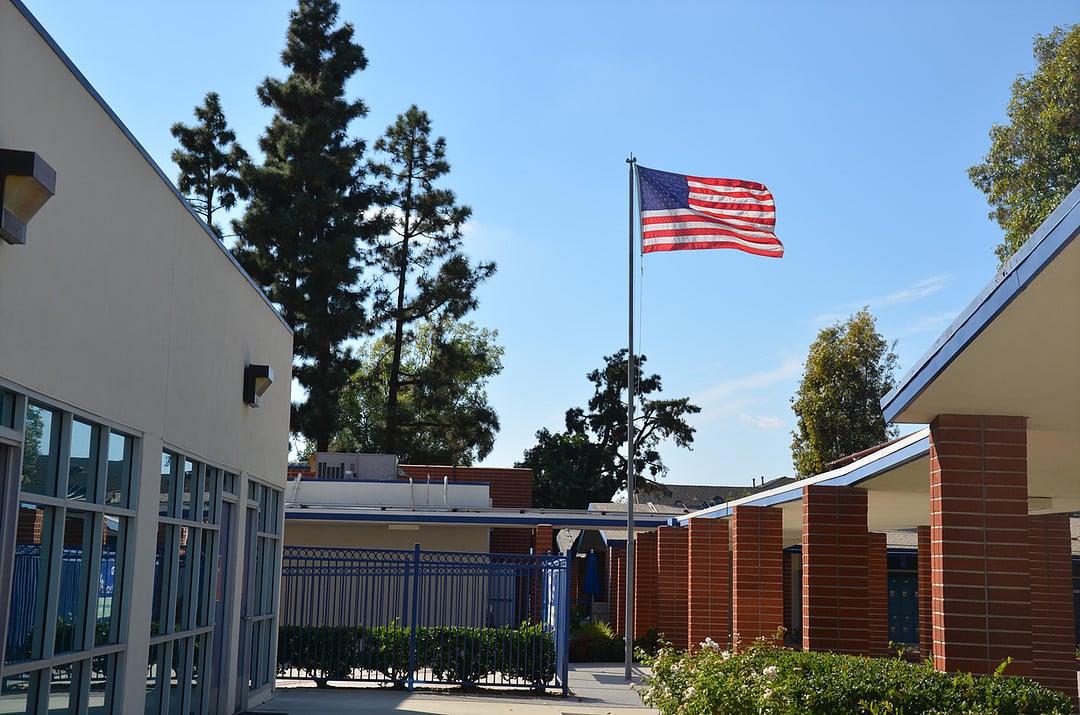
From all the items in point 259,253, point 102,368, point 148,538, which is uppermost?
point 259,253

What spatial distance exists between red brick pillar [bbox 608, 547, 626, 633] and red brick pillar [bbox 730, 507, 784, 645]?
31.4 ft

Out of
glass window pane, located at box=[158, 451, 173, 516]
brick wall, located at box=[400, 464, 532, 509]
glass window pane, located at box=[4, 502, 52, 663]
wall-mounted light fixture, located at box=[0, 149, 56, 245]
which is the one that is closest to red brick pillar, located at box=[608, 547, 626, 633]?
brick wall, located at box=[400, 464, 532, 509]

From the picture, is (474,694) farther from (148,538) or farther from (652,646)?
(148,538)

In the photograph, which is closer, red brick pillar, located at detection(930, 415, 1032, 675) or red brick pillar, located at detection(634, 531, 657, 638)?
red brick pillar, located at detection(930, 415, 1032, 675)

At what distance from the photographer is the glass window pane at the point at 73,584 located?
6953 mm

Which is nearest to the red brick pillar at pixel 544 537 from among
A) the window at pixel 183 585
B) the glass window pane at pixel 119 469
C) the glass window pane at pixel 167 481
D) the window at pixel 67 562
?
the window at pixel 183 585

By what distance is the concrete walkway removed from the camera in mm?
14530

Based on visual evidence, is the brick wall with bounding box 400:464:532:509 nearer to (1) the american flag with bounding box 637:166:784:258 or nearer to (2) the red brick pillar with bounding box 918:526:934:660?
(2) the red brick pillar with bounding box 918:526:934:660

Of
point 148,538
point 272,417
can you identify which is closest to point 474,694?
point 272,417

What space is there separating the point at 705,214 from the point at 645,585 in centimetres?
1230

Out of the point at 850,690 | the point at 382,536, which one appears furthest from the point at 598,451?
the point at 850,690

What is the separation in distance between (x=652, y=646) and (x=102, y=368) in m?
18.9

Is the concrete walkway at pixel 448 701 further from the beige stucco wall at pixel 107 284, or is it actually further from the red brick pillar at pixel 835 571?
the beige stucco wall at pixel 107 284

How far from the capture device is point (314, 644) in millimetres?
17984
